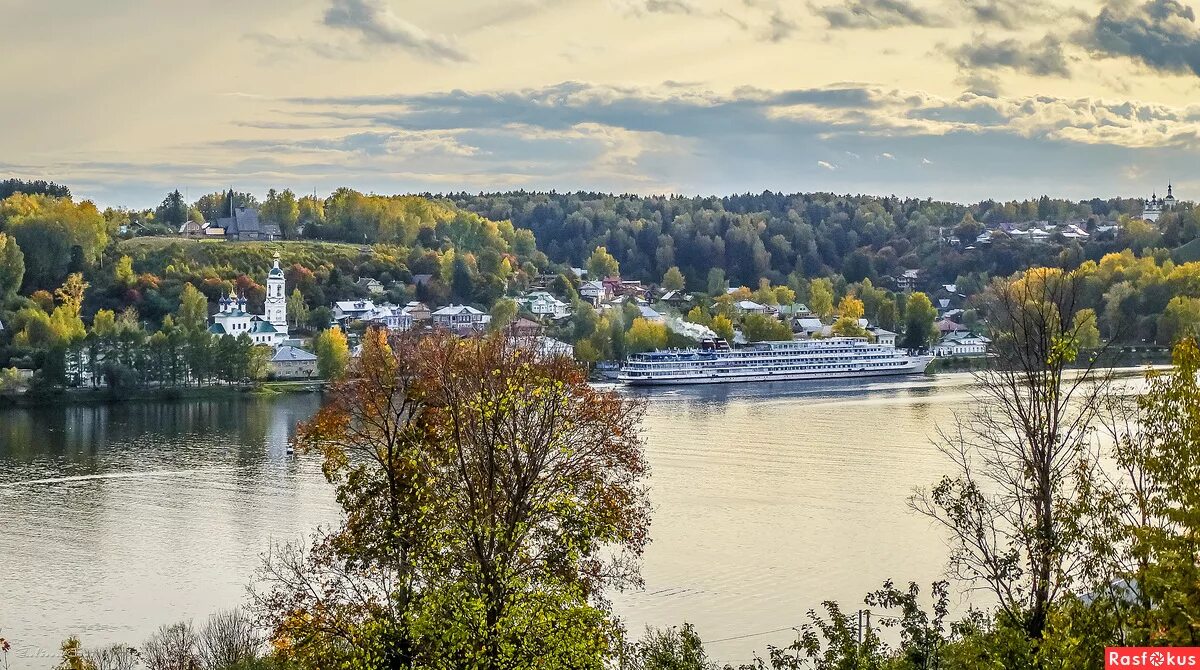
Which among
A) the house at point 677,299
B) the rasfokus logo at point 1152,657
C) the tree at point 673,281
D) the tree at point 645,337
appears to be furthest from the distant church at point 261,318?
the rasfokus logo at point 1152,657

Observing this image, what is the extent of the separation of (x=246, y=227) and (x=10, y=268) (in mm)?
10069

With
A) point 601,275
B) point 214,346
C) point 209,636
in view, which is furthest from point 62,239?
point 209,636

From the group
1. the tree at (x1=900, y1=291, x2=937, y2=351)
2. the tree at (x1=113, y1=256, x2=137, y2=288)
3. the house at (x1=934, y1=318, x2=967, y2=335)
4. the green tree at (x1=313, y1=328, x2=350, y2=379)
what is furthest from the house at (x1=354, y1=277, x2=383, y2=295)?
the house at (x1=934, y1=318, x2=967, y2=335)

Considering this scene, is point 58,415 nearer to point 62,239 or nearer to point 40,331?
point 40,331

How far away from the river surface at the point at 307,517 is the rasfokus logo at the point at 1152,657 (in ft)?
15.3

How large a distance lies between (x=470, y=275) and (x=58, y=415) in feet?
55.6

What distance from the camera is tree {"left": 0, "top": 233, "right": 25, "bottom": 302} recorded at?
3197 centimetres

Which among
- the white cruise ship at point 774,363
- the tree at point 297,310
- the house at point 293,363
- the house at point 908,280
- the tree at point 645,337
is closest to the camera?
A: the house at point 293,363

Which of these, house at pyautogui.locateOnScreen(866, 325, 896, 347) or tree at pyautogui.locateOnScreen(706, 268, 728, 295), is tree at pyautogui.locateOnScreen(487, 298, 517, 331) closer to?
house at pyautogui.locateOnScreen(866, 325, 896, 347)

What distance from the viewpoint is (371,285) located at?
37.3 meters

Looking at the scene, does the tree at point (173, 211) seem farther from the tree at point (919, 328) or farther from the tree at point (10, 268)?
the tree at point (919, 328)

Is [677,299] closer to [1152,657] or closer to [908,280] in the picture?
[908,280]

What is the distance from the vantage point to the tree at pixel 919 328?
35.4 m

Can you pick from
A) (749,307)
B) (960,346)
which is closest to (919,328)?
(960,346)
